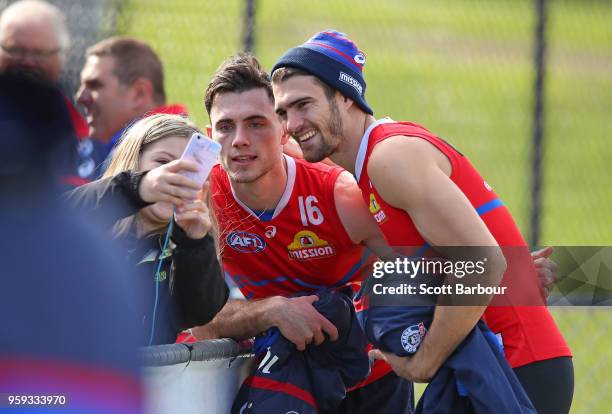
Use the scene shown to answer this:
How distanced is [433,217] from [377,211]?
0.85 ft

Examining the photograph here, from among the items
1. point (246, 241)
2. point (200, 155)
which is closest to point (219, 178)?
point (246, 241)

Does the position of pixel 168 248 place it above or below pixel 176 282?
above

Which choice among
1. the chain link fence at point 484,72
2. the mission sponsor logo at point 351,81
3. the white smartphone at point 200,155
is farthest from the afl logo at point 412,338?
the chain link fence at point 484,72

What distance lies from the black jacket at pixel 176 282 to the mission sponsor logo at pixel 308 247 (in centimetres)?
44

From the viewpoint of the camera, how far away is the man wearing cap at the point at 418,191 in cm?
334

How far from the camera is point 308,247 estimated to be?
13.1ft

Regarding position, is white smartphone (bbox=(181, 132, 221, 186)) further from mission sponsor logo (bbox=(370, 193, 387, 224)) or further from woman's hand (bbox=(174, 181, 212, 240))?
mission sponsor logo (bbox=(370, 193, 387, 224))

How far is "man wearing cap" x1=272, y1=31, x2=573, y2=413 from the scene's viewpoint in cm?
334

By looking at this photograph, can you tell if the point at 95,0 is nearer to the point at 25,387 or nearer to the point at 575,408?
the point at 575,408

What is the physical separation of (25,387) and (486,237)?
1.86 meters

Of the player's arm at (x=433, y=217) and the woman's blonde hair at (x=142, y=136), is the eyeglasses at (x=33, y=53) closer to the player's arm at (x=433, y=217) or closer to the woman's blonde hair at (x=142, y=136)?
the woman's blonde hair at (x=142, y=136)

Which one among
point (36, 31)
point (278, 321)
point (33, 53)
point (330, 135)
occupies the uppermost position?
point (36, 31)

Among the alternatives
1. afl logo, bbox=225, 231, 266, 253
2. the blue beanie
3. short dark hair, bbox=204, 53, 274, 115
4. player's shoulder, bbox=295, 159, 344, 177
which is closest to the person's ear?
short dark hair, bbox=204, 53, 274, 115

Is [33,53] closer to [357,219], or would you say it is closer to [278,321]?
[278,321]
